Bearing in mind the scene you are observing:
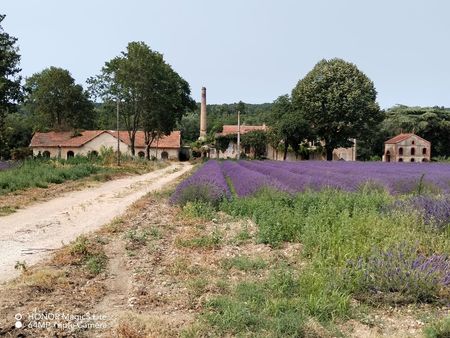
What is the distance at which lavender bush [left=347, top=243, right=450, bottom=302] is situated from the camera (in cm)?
475

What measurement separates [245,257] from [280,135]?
54.1 m

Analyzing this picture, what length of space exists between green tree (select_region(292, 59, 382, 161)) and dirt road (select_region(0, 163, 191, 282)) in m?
41.6

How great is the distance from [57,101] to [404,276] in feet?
249

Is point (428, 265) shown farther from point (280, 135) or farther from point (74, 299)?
point (280, 135)

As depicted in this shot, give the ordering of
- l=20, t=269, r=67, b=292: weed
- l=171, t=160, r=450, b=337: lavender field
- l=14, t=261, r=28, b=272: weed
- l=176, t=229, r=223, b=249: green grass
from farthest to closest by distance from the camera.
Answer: l=176, t=229, r=223, b=249: green grass
l=14, t=261, r=28, b=272: weed
l=20, t=269, r=67, b=292: weed
l=171, t=160, r=450, b=337: lavender field

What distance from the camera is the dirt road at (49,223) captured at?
7499mm

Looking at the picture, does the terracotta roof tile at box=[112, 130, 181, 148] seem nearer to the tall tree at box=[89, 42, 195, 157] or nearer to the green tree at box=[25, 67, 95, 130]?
the green tree at box=[25, 67, 95, 130]

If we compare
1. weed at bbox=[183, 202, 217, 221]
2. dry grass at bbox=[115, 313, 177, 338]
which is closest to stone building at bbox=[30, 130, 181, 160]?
weed at bbox=[183, 202, 217, 221]

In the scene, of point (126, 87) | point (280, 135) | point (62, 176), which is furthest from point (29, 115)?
point (62, 176)

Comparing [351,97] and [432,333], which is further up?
[351,97]

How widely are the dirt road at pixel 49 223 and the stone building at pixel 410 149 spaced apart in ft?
224

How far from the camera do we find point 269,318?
414cm

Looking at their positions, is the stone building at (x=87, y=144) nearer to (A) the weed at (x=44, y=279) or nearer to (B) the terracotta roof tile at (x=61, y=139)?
(B) the terracotta roof tile at (x=61, y=139)

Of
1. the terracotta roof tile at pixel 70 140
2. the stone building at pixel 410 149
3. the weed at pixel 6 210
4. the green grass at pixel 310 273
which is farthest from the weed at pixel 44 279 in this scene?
the stone building at pixel 410 149
